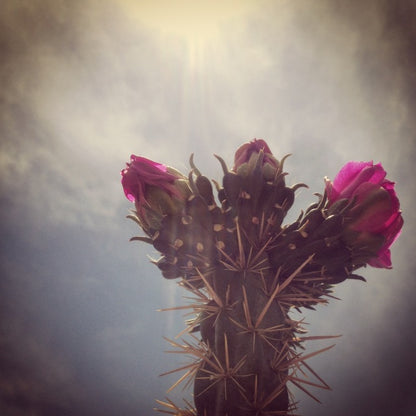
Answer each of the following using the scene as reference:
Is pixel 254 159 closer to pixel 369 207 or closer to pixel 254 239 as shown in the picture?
pixel 254 239

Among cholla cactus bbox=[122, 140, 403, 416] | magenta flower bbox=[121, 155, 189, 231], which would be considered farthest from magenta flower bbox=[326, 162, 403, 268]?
magenta flower bbox=[121, 155, 189, 231]

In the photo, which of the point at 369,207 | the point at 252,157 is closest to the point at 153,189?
the point at 252,157

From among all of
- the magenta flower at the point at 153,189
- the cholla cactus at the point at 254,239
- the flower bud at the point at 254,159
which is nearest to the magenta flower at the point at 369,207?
the cholla cactus at the point at 254,239

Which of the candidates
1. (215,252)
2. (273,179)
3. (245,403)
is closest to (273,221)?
(273,179)

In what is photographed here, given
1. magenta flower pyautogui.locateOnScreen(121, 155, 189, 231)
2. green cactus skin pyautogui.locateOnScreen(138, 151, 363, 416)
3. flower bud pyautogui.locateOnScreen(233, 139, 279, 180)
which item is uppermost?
flower bud pyautogui.locateOnScreen(233, 139, 279, 180)

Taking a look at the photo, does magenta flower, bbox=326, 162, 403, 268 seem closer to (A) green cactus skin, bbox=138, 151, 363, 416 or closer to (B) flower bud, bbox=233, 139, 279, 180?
(A) green cactus skin, bbox=138, 151, 363, 416

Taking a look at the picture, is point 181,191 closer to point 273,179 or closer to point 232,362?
point 273,179

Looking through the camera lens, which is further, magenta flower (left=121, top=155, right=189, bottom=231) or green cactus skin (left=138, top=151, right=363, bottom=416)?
magenta flower (left=121, top=155, right=189, bottom=231)
